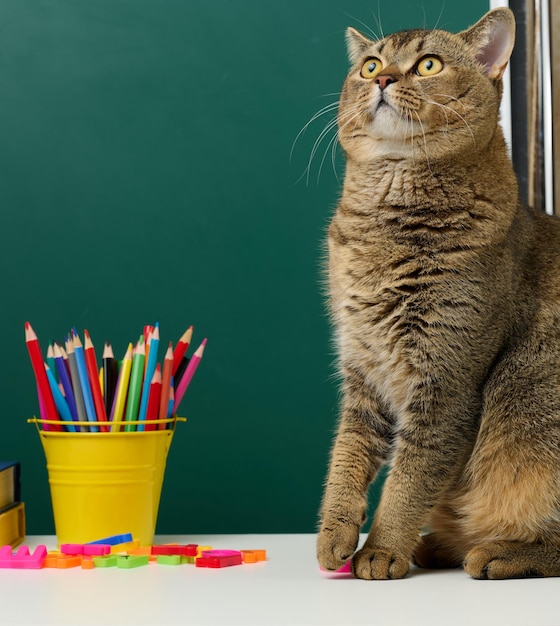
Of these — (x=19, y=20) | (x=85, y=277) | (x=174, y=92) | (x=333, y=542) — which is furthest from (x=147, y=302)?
(x=333, y=542)

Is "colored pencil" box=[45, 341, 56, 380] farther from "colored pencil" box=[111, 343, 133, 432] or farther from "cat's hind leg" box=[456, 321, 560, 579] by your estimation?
"cat's hind leg" box=[456, 321, 560, 579]

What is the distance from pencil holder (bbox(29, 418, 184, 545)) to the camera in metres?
1.05

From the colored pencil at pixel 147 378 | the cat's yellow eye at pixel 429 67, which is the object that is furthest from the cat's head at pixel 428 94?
the colored pencil at pixel 147 378

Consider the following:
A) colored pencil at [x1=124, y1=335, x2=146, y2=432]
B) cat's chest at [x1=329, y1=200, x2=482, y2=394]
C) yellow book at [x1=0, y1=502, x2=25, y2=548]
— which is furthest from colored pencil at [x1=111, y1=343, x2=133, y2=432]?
cat's chest at [x1=329, y1=200, x2=482, y2=394]

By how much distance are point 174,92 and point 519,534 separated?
1.03m

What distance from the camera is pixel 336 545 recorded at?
3.00ft

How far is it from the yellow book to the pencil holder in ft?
0.23

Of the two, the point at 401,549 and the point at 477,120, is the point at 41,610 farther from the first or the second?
the point at 477,120

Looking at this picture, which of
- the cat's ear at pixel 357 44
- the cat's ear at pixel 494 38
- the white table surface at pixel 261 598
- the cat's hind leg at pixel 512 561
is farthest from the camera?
the cat's ear at pixel 357 44

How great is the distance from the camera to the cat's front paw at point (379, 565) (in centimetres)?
88

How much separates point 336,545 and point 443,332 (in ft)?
0.84

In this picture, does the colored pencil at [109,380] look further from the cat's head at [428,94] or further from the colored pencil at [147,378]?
the cat's head at [428,94]

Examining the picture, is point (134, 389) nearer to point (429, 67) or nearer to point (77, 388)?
point (77, 388)

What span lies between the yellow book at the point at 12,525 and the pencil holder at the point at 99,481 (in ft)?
0.23
